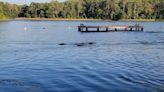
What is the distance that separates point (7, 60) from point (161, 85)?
18.4 metres

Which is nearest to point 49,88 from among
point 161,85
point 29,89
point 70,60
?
point 29,89

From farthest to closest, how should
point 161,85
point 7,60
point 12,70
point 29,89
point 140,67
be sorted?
point 7,60 < point 140,67 < point 12,70 < point 161,85 < point 29,89

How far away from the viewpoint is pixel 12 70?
2927 centimetres

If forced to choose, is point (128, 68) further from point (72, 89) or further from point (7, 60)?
point (7, 60)

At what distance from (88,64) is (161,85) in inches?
438

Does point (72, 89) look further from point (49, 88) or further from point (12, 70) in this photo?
point (12, 70)

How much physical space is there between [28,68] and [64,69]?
3.22m

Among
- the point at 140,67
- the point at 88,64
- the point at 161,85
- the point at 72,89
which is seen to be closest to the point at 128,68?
the point at 140,67

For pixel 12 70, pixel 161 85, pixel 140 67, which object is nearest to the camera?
pixel 161 85

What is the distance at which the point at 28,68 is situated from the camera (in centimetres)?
3056

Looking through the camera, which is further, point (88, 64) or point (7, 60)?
point (7, 60)

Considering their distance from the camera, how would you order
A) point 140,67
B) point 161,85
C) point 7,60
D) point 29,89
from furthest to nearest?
point 7,60
point 140,67
point 161,85
point 29,89

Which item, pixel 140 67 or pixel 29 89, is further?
pixel 140 67

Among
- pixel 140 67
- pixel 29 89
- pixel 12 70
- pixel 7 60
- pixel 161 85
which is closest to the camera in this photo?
pixel 29 89
